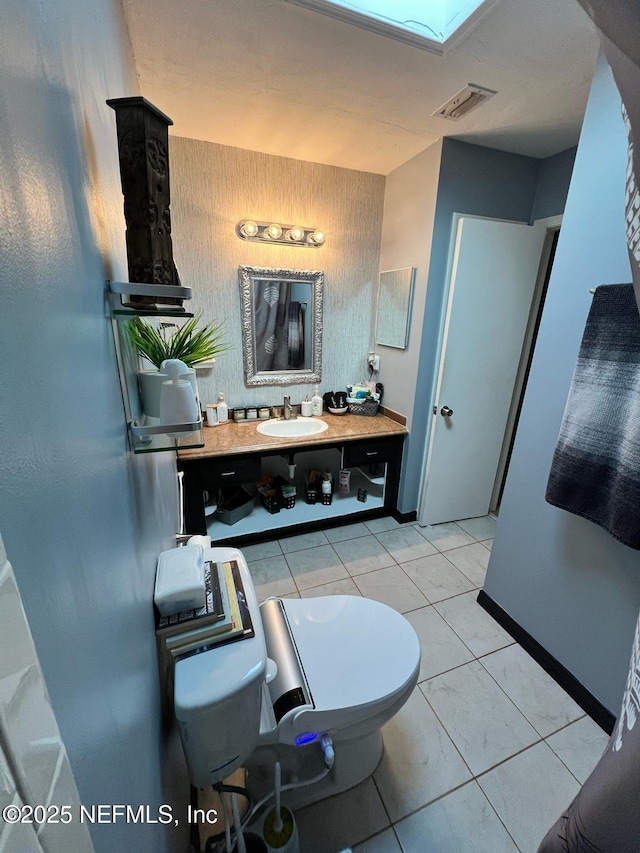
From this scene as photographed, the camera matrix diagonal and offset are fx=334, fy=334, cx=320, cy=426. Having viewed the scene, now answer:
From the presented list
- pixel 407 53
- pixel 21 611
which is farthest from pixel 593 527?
pixel 407 53

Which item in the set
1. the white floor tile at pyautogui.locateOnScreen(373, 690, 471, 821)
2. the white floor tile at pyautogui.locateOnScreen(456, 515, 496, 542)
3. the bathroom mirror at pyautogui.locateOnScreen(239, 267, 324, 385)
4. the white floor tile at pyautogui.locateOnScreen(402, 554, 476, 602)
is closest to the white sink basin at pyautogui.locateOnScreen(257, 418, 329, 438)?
the bathroom mirror at pyautogui.locateOnScreen(239, 267, 324, 385)

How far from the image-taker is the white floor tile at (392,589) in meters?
1.78

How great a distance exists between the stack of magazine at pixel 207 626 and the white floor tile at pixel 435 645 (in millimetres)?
991

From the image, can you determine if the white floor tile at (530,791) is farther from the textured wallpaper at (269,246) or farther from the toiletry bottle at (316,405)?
the textured wallpaper at (269,246)

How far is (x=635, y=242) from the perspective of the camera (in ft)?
1.47

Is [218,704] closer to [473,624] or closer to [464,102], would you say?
[473,624]

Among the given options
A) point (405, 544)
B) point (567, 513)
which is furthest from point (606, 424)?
point (405, 544)

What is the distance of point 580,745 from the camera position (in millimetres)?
1212

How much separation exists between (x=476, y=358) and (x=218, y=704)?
6.88ft

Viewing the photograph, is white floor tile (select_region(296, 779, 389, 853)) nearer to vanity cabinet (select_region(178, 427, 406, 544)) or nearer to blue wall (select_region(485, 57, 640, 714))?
blue wall (select_region(485, 57, 640, 714))

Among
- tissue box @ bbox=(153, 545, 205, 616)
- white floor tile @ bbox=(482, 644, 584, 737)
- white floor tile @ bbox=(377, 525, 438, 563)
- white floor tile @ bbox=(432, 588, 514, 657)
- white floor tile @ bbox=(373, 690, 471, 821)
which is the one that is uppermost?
tissue box @ bbox=(153, 545, 205, 616)

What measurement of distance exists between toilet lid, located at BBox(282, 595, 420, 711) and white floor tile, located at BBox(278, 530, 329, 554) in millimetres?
968

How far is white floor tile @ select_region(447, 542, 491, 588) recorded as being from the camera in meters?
1.99

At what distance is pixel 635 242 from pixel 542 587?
1.50 metres
